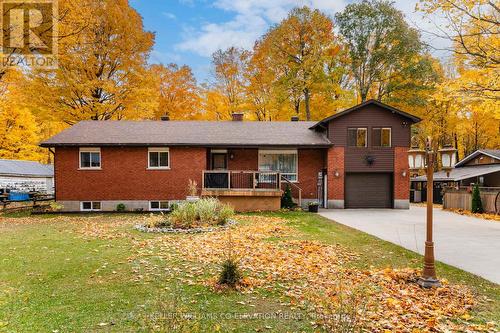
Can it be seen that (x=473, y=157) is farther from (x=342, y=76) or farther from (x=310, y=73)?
(x=310, y=73)

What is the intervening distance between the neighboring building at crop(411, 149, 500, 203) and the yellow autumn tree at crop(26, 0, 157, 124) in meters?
22.4

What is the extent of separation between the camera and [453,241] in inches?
387

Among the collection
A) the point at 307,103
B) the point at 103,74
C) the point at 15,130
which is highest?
the point at 103,74

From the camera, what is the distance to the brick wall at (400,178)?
64.2 ft

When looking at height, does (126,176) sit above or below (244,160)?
below

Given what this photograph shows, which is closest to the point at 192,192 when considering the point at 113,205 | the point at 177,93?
the point at 113,205

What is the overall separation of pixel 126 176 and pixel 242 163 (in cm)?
670

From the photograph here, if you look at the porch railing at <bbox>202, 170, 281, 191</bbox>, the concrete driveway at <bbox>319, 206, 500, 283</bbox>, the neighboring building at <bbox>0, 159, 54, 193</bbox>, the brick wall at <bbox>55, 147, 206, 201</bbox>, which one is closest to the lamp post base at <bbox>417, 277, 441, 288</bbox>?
the concrete driveway at <bbox>319, 206, 500, 283</bbox>

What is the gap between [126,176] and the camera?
1889cm

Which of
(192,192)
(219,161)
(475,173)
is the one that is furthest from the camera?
(475,173)

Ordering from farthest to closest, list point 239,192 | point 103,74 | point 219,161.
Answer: point 103,74 < point 219,161 < point 239,192

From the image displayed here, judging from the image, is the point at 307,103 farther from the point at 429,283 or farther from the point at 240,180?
the point at 429,283

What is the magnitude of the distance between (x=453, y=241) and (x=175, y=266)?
810 centimetres

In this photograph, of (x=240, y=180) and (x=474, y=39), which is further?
(x=240, y=180)
